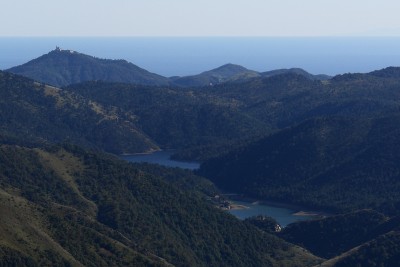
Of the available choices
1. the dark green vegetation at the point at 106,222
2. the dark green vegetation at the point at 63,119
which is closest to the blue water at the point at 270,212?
the dark green vegetation at the point at 106,222

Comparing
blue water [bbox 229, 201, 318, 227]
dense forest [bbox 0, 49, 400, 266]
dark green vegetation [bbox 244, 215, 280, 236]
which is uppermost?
dense forest [bbox 0, 49, 400, 266]

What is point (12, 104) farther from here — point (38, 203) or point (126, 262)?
point (126, 262)

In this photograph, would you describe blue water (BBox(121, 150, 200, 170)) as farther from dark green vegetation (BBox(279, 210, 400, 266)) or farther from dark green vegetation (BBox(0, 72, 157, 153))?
dark green vegetation (BBox(279, 210, 400, 266))

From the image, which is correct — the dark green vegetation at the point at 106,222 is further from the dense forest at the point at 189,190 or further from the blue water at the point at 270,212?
the blue water at the point at 270,212

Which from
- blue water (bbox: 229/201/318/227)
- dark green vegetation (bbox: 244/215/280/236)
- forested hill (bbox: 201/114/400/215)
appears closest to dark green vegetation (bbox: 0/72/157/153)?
forested hill (bbox: 201/114/400/215)

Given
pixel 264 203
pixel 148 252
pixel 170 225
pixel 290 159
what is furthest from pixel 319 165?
pixel 148 252

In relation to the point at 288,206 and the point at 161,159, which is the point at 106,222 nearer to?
the point at 288,206

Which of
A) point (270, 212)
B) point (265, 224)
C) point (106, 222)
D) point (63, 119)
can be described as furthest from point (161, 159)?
point (106, 222)
